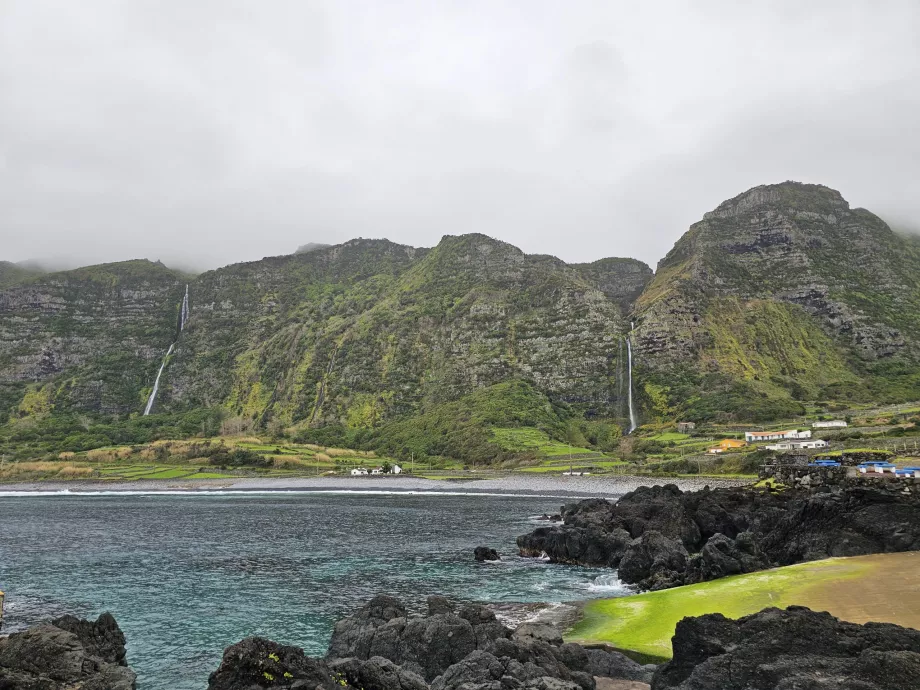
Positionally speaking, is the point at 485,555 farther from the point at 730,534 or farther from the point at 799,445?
the point at 799,445

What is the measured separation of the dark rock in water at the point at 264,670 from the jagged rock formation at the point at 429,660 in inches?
1.0

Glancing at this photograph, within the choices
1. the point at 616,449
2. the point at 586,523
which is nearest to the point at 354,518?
the point at 586,523

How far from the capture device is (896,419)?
130 metres

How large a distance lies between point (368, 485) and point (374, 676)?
13392 centimetres

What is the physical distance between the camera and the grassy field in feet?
69.4

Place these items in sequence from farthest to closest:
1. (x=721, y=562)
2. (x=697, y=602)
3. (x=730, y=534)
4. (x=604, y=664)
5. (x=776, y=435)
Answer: (x=776, y=435) → (x=730, y=534) → (x=721, y=562) → (x=697, y=602) → (x=604, y=664)

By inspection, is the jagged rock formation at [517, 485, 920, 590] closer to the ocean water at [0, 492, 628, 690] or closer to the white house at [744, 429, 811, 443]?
the ocean water at [0, 492, 628, 690]

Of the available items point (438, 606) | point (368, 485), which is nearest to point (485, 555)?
point (438, 606)

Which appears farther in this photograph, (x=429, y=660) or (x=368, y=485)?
(x=368, y=485)

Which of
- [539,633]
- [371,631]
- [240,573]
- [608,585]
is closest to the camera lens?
[539,633]

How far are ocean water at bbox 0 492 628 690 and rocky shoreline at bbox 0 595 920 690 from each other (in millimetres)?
4100

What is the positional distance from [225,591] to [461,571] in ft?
52.7

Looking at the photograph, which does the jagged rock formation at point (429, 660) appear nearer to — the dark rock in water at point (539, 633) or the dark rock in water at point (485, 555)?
the dark rock in water at point (539, 633)

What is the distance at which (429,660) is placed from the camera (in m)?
21.5
